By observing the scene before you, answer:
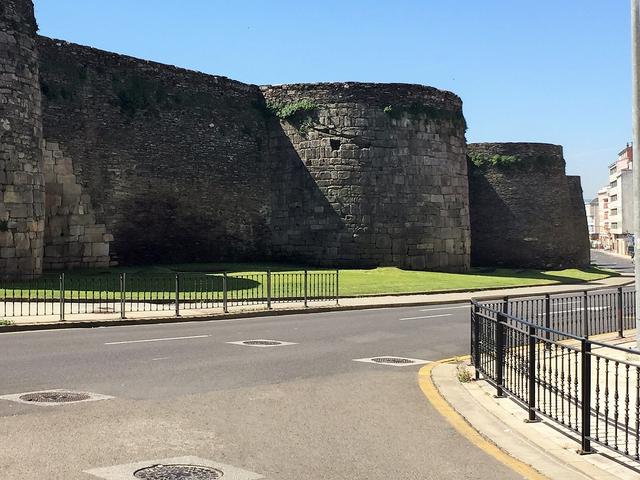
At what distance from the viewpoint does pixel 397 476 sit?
624 centimetres

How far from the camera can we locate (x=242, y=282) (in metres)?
28.3

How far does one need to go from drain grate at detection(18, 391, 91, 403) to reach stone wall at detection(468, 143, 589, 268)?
42.7 meters

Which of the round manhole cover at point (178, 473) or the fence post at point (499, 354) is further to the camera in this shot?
the fence post at point (499, 354)

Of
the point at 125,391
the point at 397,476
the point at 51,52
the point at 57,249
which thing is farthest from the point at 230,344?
the point at 51,52

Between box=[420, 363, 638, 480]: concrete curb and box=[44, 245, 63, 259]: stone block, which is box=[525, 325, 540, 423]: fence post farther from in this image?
box=[44, 245, 63, 259]: stone block

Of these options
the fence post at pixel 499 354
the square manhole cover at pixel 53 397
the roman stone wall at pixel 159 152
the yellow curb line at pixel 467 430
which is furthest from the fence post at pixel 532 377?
the roman stone wall at pixel 159 152

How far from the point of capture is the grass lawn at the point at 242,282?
949 inches

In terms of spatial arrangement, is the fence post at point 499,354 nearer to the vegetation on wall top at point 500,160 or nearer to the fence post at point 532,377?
the fence post at point 532,377

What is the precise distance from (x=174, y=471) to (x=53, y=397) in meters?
3.53

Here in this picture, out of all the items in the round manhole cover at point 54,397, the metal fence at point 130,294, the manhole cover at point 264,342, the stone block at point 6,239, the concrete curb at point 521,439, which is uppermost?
the stone block at point 6,239

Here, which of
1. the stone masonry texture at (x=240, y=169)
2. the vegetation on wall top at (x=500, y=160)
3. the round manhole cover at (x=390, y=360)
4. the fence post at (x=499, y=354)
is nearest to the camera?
the fence post at (x=499, y=354)

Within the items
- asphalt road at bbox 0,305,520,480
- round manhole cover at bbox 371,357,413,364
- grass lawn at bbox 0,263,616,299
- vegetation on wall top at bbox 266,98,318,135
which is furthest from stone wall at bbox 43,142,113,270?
round manhole cover at bbox 371,357,413,364

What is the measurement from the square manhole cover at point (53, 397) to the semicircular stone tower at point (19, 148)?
15658 millimetres

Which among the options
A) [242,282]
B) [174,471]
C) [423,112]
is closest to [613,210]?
[423,112]
